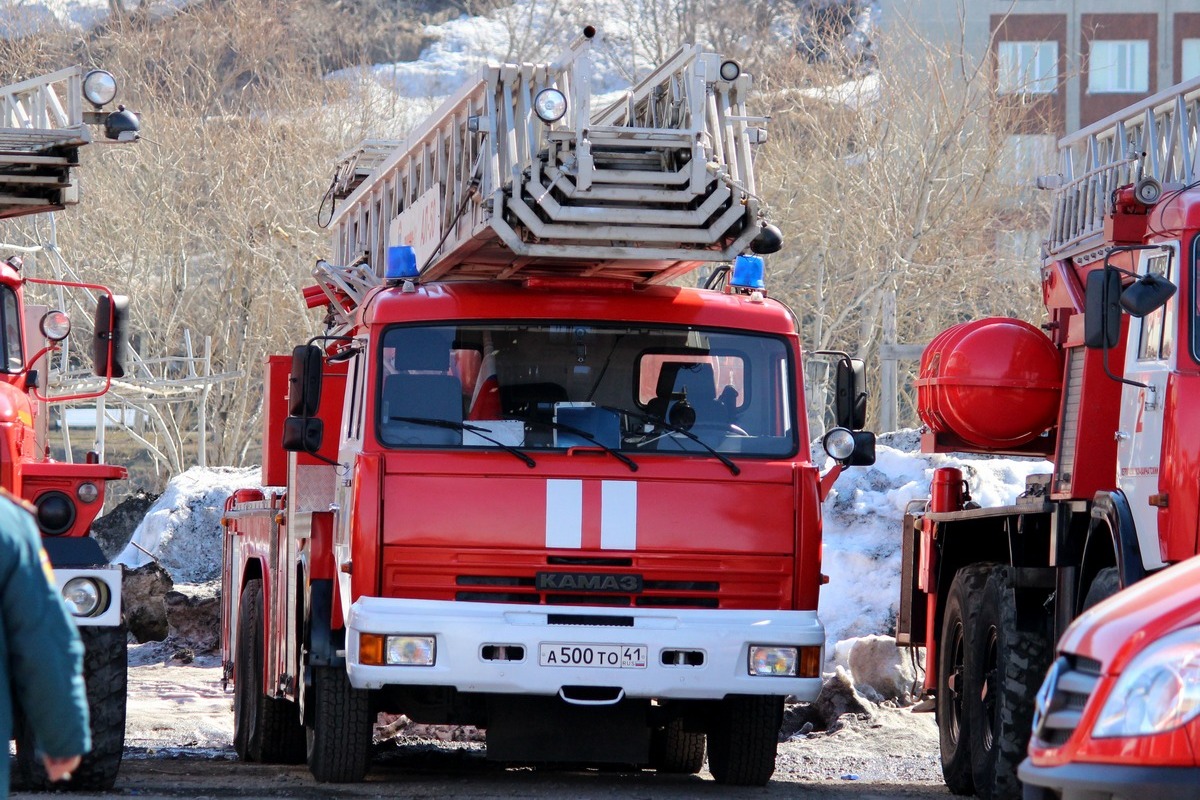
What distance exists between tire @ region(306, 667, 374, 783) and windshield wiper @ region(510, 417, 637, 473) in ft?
5.33

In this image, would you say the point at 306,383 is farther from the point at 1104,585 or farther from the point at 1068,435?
the point at 1104,585

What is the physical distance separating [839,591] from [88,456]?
8806mm

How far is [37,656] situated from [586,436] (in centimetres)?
490

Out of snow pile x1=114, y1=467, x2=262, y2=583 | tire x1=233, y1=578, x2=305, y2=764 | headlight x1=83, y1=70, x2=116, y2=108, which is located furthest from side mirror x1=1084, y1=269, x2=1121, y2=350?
snow pile x1=114, y1=467, x2=262, y2=583

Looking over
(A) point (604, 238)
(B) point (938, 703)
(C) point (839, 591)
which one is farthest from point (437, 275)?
(C) point (839, 591)

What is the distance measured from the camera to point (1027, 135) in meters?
32.8

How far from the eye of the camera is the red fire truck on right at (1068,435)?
313 inches

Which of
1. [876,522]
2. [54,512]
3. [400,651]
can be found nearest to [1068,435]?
[400,651]

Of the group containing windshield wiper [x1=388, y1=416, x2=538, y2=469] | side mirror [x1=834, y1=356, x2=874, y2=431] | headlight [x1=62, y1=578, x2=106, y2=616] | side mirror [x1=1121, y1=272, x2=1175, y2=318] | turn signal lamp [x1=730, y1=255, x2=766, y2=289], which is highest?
turn signal lamp [x1=730, y1=255, x2=766, y2=289]

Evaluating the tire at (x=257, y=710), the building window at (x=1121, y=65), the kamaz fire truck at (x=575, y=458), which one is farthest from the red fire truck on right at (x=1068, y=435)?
the building window at (x=1121, y=65)

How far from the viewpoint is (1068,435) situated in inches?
369

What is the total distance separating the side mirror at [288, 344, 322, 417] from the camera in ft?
30.6

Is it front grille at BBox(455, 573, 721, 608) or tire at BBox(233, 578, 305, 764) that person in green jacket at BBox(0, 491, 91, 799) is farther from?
tire at BBox(233, 578, 305, 764)

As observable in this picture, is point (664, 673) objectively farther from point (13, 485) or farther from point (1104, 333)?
point (13, 485)
